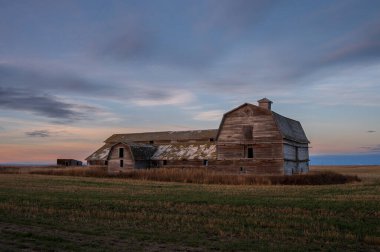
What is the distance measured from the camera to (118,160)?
57844 millimetres

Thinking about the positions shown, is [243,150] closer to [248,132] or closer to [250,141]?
[250,141]

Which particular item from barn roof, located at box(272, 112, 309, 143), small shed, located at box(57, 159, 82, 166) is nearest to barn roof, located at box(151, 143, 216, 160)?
barn roof, located at box(272, 112, 309, 143)

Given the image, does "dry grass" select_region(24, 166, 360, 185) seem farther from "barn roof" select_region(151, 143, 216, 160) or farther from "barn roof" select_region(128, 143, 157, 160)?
"barn roof" select_region(151, 143, 216, 160)

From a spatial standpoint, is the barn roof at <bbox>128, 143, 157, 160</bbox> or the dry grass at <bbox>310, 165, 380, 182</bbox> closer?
the dry grass at <bbox>310, 165, 380, 182</bbox>

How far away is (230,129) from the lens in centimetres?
4994

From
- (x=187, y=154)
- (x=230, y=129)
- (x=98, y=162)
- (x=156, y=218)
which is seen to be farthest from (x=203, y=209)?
(x=98, y=162)

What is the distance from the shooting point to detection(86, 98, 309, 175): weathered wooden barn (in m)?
47.5

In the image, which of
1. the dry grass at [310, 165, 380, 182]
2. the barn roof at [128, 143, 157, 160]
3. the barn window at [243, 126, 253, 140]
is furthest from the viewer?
the barn roof at [128, 143, 157, 160]

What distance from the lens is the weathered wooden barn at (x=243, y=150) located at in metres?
47.5

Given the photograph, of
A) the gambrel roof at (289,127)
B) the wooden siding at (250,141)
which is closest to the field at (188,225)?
the wooden siding at (250,141)

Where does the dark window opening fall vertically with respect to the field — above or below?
above

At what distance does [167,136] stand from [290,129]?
22.7 m

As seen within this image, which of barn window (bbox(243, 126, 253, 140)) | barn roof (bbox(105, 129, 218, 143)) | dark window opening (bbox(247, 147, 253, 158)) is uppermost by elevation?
barn roof (bbox(105, 129, 218, 143))

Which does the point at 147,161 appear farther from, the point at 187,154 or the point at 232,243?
the point at 232,243
